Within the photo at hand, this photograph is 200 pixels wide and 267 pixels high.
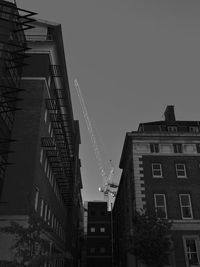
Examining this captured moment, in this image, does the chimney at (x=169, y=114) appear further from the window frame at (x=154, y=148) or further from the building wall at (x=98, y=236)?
the building wall at (x=98, y=236)

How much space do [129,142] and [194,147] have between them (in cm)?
965

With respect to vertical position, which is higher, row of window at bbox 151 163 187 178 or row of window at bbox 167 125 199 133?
row of window at bbox 167 125 199 133

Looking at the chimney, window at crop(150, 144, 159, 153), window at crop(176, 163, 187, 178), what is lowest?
window at crop(176, 163, 187, 178)

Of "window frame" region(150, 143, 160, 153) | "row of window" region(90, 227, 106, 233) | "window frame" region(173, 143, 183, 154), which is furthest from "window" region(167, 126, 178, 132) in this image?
"row of window" region(90, 227, 106, 233)

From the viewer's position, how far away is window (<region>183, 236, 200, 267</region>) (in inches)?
1521

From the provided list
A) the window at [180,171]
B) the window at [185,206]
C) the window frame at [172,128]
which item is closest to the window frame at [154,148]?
the window at [180,171]

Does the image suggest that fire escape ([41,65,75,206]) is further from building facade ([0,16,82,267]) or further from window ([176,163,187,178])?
window ([176,163,187,178])

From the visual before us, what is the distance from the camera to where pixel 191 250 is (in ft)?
129

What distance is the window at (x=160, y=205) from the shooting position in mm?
41500

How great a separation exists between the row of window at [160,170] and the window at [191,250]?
28.2 ft

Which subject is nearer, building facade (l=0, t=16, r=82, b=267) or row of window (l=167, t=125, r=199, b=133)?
building facade (l=0, t=16, r=82, b=267)

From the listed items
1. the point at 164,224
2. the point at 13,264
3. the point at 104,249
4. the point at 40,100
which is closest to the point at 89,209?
the point at 104,249

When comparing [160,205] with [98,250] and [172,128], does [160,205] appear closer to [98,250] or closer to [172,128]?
[172,128]

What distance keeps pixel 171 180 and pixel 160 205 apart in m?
3.93
